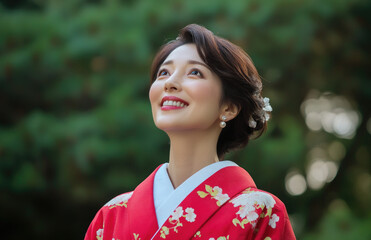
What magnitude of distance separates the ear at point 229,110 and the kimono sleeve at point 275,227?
396 mm

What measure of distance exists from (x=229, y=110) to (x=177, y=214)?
0.47 m

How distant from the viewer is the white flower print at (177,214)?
5.87 ft

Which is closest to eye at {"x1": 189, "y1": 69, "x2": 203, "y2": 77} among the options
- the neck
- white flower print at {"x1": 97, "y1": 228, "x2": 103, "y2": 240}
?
the neck

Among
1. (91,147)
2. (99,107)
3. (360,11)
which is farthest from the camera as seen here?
(360,11)

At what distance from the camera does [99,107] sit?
4.46 m

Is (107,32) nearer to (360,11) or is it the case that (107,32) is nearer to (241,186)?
(360,11)

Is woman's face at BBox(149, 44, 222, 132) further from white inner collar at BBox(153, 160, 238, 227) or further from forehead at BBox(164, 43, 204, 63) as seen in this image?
white inner collar at BBox(153, 160, 238, 227)

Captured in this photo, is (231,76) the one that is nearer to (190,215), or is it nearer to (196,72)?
(196,72)

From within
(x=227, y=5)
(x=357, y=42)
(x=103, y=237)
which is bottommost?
(x=103, y=237)

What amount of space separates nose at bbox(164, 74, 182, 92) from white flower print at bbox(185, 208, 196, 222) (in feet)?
1.48

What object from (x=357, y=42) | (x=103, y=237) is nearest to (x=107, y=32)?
(x=357, y=42)

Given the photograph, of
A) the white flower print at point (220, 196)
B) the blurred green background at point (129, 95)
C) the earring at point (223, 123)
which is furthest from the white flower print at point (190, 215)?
the blurred green background at point (129, 95)

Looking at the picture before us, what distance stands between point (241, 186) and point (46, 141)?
2.88 metres

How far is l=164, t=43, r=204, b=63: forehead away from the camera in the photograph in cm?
195
